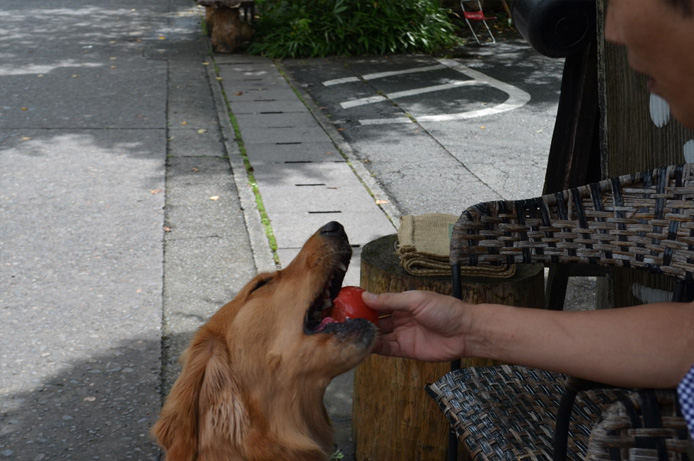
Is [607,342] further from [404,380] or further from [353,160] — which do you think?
[353,160]

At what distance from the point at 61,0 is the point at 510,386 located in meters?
18.4

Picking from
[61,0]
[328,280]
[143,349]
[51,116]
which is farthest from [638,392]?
[61,0]

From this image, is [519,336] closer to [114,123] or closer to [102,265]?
[102,265]

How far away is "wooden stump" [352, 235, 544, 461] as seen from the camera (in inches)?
114

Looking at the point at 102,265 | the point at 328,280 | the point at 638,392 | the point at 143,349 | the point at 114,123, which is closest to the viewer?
the point at 638,392

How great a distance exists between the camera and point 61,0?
723 inches

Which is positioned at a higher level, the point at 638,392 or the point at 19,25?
the point at 638,392

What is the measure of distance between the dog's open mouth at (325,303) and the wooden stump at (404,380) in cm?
26

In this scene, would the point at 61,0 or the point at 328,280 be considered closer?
the point at 328,280

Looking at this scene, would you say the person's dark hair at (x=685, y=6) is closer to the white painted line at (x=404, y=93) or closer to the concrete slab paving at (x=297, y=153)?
the concrete slab paving at (x=297, y=153)

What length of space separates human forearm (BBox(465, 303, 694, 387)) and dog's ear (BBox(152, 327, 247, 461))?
88 cm

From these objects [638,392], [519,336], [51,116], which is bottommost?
[51,116]


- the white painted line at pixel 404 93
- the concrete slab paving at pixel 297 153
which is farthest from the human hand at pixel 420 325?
the white painted line at pixel 404 93

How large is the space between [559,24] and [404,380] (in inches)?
65.7
